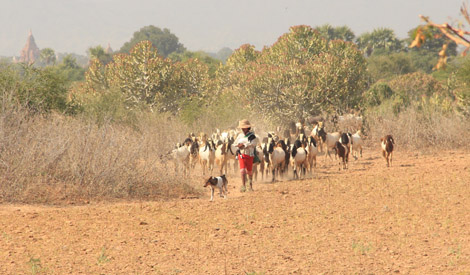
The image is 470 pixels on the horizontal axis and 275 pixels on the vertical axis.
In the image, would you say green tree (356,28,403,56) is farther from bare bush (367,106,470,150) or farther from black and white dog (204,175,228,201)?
black and white dog (204,175,228,201)

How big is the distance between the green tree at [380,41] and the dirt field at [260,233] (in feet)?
243

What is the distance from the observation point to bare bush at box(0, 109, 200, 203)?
38.9ft

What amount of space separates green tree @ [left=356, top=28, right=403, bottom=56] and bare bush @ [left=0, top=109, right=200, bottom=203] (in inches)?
2937

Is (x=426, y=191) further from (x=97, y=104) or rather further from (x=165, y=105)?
(x=165, y=105)

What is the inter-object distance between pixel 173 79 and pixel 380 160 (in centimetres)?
1563

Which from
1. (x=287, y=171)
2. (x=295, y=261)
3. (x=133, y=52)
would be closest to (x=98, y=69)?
(x=133, y=52)

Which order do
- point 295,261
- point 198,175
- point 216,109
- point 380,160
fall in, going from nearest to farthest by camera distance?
point 295,261 < point 198,175 < point 380,160 < point 216,109

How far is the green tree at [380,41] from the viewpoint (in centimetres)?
8381

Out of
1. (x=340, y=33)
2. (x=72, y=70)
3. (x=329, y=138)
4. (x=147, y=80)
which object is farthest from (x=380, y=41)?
(x=329, y=138)

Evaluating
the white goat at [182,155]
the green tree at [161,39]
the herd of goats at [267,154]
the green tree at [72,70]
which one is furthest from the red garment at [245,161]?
the green tree at [161,39]

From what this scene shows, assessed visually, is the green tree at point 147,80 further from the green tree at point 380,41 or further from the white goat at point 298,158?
the green tree at point 380,41

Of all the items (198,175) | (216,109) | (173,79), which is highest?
(173,79)

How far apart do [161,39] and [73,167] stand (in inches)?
5003

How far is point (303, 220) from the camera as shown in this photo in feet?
32.0
